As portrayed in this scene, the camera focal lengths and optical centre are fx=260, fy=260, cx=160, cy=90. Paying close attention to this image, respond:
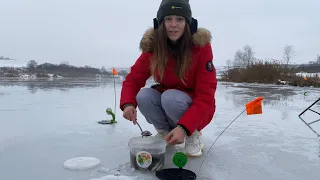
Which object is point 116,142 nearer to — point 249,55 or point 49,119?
point 49,119

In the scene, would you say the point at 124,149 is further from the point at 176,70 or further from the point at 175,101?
the point at 176,70

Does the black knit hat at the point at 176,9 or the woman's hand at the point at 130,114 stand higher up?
the black knit hat at the point at 176,9

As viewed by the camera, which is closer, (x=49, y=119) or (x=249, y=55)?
(x=49, y=119)

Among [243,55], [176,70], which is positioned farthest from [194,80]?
[243,55]

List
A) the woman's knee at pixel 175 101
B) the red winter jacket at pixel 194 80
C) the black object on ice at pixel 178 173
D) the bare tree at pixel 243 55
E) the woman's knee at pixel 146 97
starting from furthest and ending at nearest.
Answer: the bare tree at pixel 243 55 → the woman's knee at pixel 146 97 → the woman's knee at pixel 175 101 → the red winter jacket at pixel 194 80 → the black object on ice at pixel 178 173

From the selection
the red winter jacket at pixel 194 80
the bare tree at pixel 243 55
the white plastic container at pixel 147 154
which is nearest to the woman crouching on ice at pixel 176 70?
the red winter jacket at pixel 194 80

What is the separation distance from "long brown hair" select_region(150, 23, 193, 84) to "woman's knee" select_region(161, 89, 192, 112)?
0.11m

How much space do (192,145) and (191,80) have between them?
1.55 feet

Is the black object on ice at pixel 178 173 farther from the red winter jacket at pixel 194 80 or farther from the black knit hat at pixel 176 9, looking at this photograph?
the black knit hat at pixel 176 9

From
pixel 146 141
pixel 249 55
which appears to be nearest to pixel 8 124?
pixel 146 141

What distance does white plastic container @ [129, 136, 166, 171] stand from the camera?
60.7 inches

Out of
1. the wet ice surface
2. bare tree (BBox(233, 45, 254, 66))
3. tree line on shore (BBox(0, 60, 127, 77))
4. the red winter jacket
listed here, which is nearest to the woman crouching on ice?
the red winter jacket

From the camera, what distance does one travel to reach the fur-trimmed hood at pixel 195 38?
1821mm

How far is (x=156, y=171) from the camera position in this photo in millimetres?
1542
